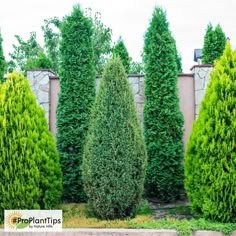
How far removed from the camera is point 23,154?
4.78 metres

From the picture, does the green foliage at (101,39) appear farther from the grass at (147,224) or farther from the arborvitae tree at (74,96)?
the grass at (147,224)

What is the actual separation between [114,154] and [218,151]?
128cm

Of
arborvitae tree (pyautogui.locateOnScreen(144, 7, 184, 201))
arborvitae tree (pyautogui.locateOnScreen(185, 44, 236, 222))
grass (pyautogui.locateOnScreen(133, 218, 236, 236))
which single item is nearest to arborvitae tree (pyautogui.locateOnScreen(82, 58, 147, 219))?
grass (pyautogui.locateOnScreen(133, 218, 236, 236))

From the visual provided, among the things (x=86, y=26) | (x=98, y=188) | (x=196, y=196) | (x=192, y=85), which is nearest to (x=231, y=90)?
(x=196, y=196)

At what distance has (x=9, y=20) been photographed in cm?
1105

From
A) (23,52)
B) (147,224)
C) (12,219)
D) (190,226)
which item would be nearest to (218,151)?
(190,226)

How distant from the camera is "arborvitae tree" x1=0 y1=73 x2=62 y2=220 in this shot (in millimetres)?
4738

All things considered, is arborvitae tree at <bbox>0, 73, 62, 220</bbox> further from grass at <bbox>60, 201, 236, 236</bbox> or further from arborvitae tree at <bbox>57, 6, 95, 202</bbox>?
arborvitae tree at <bbox>57, 6, 95, 202</bbox>

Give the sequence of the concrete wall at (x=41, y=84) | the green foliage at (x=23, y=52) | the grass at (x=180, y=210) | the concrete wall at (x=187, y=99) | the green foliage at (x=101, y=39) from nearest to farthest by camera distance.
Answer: the grass at (x=180, y=210) → the concrete wall at (x=41, y=84) → the concrete wall at (x=187, y=99) → the green foliage at (x=101, y=39) → the green foliage at (x=23, y=52)

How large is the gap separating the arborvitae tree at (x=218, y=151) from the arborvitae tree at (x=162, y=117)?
55.7 inches

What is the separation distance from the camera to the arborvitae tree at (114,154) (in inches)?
187

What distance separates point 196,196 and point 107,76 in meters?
1.95

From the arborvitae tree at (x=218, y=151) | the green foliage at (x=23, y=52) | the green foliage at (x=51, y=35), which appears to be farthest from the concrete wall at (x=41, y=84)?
the green foliage at (x=23, y=52)

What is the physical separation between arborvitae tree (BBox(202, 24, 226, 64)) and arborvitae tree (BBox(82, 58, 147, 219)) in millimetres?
3886
